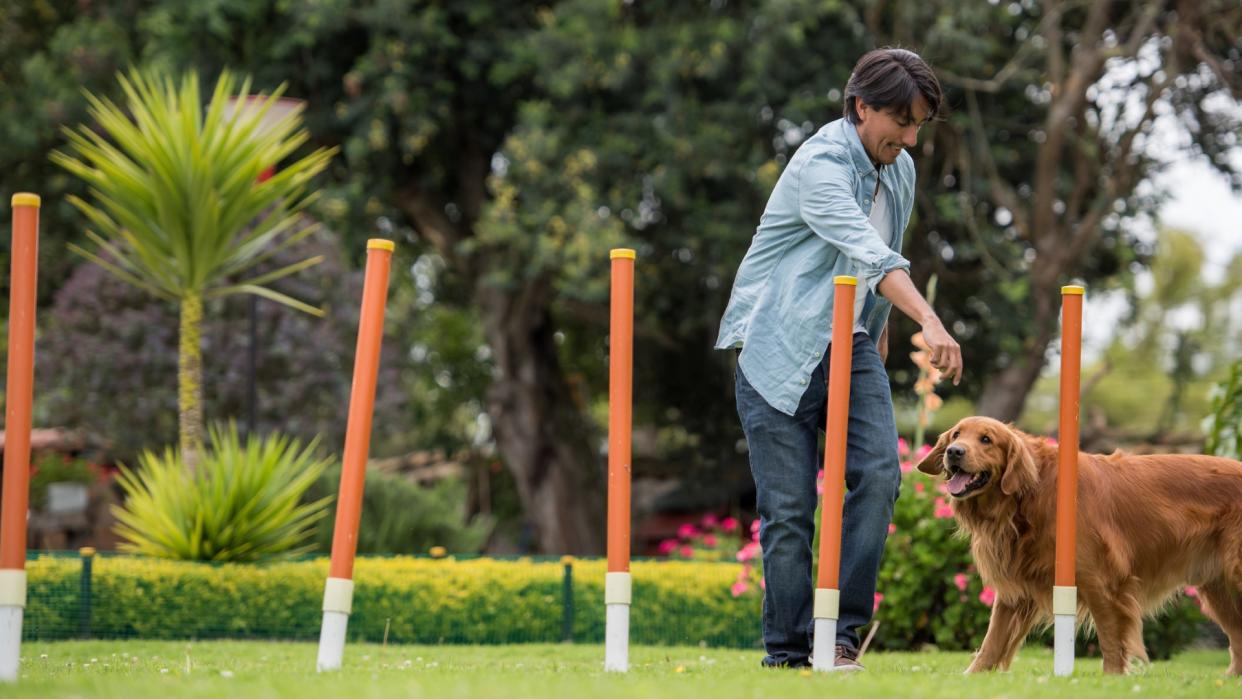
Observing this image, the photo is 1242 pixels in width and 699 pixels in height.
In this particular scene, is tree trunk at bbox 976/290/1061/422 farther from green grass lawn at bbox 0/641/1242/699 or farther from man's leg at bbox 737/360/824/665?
man's leg at bbox 737/360/824/665

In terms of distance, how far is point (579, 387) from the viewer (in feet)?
72.6

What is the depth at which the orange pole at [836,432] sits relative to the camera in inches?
161

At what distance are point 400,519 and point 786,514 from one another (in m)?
9.64

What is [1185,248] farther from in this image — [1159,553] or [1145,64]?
[1159,553]

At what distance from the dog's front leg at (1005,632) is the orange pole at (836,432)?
1.23m

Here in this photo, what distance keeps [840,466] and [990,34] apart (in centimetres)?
1226

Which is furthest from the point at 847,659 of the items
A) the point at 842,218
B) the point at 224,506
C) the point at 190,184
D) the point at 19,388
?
the point at 190,184

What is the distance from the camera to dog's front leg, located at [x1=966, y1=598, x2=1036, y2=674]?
5039 millimetres

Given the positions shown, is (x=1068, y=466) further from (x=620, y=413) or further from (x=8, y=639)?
(x=8, y=639)

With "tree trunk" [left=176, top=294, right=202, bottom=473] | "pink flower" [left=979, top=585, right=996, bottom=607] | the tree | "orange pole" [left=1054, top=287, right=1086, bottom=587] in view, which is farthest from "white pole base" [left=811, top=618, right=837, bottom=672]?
the tree

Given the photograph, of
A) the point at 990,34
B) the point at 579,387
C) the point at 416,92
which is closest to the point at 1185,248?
the point at 579,387

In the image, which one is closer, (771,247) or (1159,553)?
(771,247)

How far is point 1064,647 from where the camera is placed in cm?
432

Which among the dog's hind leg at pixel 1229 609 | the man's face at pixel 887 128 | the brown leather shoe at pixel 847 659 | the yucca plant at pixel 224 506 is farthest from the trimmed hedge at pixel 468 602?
the man's face at pixel 887 128
